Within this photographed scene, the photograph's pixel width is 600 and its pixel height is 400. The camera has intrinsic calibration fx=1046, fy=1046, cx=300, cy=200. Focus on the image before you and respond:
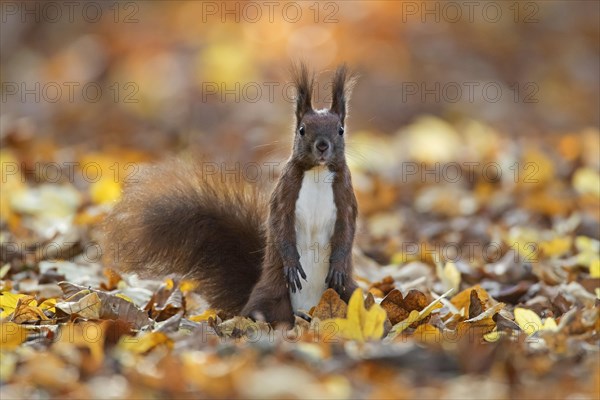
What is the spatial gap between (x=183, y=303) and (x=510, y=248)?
2013mm

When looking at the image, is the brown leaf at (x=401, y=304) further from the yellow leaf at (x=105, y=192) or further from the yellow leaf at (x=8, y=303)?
the yellow leaf at (x=105, y=192)

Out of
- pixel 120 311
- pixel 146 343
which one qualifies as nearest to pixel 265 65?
pixel 120 311

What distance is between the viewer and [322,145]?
4.20 metres

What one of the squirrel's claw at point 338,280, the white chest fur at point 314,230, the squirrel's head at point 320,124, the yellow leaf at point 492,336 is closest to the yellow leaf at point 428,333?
the yellow leaf at point 492,336

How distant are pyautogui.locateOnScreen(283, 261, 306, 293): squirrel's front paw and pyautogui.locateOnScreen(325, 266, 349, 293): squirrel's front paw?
0.37 ft

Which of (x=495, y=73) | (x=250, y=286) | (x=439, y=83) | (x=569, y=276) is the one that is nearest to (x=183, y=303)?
(x=250, y=286)

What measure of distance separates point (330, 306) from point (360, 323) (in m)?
0.55

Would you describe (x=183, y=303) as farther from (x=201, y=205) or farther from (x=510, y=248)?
(x=510, y=248)

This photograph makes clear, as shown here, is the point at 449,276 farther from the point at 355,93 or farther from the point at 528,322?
the point at 355,93

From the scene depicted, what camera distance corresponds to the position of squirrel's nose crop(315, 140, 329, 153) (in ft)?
13.7

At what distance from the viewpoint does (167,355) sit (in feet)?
10.0

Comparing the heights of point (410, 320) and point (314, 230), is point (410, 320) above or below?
below

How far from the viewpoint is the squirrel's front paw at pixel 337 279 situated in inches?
166

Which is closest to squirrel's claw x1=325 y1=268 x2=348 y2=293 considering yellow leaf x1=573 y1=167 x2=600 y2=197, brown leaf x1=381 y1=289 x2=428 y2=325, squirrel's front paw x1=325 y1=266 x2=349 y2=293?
squirrel's front paw x1=325 y1=266 x2=349 y2=293
